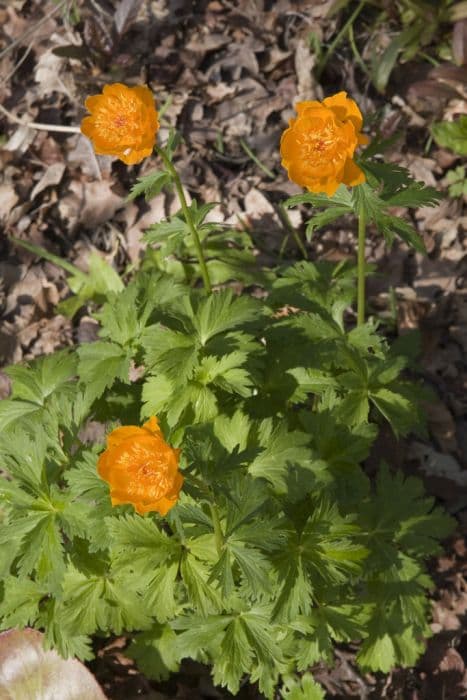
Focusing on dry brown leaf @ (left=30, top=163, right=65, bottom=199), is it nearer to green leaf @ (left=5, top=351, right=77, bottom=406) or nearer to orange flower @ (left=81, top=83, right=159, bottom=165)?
green leaf @ (left=5, top=351, right=77, bottom=406)

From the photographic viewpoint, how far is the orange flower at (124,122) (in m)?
2.33

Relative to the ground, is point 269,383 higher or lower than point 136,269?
higher

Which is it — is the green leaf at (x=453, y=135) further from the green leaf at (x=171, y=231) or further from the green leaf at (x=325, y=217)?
the green leaf at (x=171, y=231)

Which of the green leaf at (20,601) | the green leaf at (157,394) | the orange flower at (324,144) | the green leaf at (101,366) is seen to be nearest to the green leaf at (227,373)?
the green leaf at (157,394)

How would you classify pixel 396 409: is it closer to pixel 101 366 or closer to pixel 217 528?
pixel 217 528

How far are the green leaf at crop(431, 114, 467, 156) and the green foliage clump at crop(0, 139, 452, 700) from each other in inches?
69.2

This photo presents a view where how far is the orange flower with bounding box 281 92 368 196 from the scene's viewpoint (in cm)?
212

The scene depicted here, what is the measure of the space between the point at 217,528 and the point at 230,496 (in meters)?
0.13

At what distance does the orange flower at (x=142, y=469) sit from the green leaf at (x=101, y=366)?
657 millimetres

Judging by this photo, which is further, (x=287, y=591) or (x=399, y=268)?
(x=399, y=268)

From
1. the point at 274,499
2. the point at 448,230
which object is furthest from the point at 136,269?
the point at 274,499

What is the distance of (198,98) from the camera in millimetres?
4672

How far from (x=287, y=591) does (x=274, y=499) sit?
0.30 metres

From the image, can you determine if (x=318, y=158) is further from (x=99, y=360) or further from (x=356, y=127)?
(x=99, y=360)
